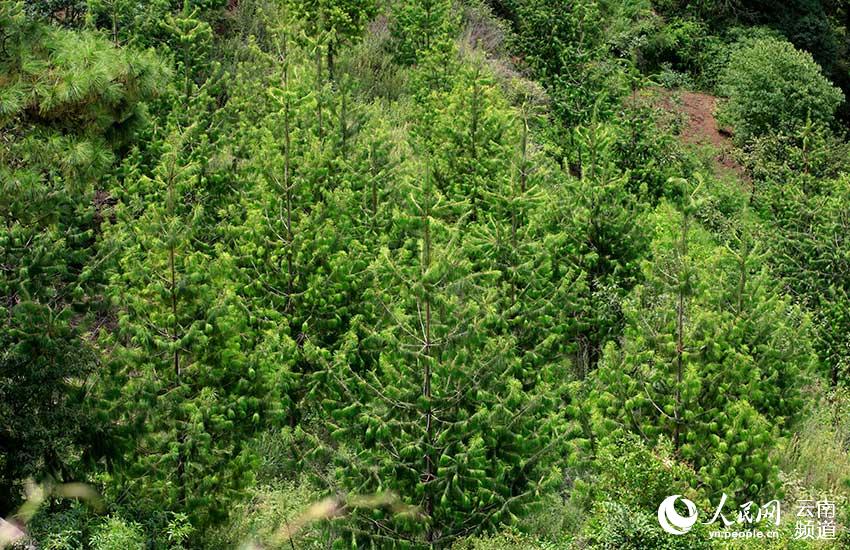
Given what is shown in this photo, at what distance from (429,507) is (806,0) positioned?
35.1 meters

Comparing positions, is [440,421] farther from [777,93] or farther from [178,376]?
[777,93]

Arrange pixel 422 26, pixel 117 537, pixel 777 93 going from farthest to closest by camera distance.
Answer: pixel 777 93
pixel 422 26
pixel 117 537

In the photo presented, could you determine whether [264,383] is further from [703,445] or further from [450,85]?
[450,85]

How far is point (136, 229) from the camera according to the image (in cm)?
1278

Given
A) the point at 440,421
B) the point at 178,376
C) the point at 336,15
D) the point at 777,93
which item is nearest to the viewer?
the point at 440,421

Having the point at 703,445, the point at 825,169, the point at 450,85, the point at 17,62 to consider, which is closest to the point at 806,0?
the point at 825,169

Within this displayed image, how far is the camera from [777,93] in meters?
30.6

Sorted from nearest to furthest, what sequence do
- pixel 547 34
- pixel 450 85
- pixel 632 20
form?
pixel 450 85 < pixel 547 34 < pixel 632 20

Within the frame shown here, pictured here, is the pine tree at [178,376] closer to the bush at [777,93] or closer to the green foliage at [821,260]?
the green foliage at [821,260]

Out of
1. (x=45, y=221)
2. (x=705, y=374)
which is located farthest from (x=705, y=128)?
(x=45, y=221)

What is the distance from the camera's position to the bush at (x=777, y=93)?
3044 centimetres

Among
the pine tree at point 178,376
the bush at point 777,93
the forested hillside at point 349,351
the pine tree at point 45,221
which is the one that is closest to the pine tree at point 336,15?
the forested hillside at point 349,351

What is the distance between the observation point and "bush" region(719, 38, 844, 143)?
3044 cm

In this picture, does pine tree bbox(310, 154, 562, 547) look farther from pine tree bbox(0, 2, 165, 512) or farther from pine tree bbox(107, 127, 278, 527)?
pine tree bbox(0, 2, 165, 512)
